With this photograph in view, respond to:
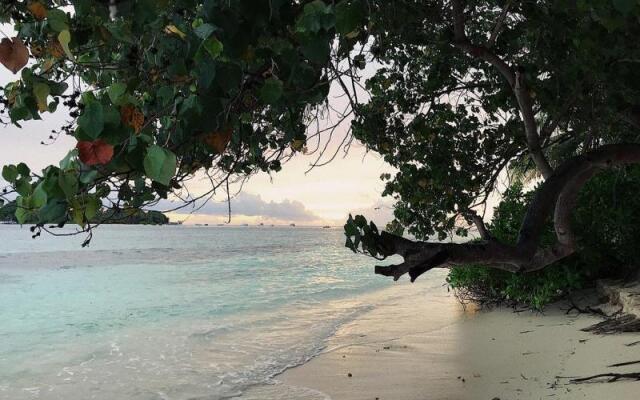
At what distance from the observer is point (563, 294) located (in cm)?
933

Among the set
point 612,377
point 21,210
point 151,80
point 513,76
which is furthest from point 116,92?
point 612,377

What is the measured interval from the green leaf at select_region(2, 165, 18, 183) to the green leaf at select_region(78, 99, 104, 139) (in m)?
0.44

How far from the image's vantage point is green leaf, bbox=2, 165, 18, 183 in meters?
1.65

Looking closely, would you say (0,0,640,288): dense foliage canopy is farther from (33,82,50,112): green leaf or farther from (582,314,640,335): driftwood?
(582,314,640,335): driftwood

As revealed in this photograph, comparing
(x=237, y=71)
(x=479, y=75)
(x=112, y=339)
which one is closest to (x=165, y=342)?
(x=112, y=339)

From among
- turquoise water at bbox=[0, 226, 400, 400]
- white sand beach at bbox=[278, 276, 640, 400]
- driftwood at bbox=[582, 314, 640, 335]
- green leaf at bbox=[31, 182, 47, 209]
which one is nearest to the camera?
green leaf at bbox=[31, 182, 47, 209]

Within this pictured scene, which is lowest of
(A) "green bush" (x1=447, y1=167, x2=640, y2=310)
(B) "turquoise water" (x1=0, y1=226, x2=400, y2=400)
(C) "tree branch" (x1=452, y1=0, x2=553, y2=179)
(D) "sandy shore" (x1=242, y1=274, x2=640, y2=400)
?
(B) "turquoise water" (x1=0, y1=226, x2=400, y2=400)

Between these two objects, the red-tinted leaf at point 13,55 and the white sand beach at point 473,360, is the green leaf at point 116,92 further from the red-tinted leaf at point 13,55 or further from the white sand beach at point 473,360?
the white sand beach at point 473,360

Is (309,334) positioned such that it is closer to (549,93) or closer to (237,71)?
(549,93)

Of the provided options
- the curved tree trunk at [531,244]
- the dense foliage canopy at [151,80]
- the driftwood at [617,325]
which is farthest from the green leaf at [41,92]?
the driftwood at [617,325]

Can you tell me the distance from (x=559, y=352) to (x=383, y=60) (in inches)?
166

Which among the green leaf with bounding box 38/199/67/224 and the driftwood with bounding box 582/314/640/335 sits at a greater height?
the green leaf with bounding box 38/199/67/224

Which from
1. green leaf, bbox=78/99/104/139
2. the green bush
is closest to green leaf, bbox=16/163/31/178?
green leaf, bbox=78/99/104/139

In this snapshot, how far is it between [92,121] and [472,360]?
6734mm
